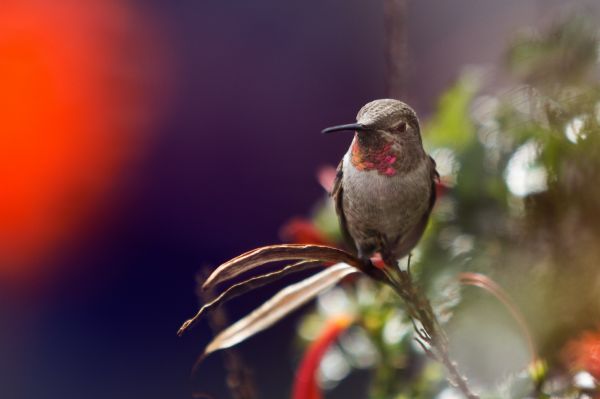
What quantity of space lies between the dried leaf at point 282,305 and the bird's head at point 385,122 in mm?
85

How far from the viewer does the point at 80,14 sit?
2.04 metres

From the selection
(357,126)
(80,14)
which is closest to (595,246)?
(357,126)

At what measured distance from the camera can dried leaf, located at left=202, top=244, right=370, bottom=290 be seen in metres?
0.38

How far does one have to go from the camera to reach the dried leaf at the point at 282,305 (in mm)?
457

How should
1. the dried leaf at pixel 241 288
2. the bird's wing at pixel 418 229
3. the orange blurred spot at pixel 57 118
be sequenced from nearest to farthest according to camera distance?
the dried leaf at pixel 241 288, the bird's wing at pixel 418 229, the orange blurred spot at pixel 57 118

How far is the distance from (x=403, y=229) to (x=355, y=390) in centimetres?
127

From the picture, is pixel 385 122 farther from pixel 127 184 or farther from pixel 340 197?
pixel 127 184

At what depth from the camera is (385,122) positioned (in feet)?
1.42

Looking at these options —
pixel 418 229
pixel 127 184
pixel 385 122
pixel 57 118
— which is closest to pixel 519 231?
pixel 418 229

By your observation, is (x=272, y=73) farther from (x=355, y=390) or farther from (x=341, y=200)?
(x=341, y=200)

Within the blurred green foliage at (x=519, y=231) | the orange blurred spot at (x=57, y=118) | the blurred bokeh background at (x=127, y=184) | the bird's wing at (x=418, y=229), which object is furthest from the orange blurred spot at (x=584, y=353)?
the orange blurred spot at (x=57, y=118)

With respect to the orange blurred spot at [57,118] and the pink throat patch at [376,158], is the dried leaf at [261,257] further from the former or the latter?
the orange blurred spot at [57,118]

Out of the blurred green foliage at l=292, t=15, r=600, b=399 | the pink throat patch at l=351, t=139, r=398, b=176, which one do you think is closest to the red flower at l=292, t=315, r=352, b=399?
the blurred green foliage at l=292, t=15, r=600, b=399

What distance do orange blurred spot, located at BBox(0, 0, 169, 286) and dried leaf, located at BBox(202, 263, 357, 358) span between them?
5.07 ft
